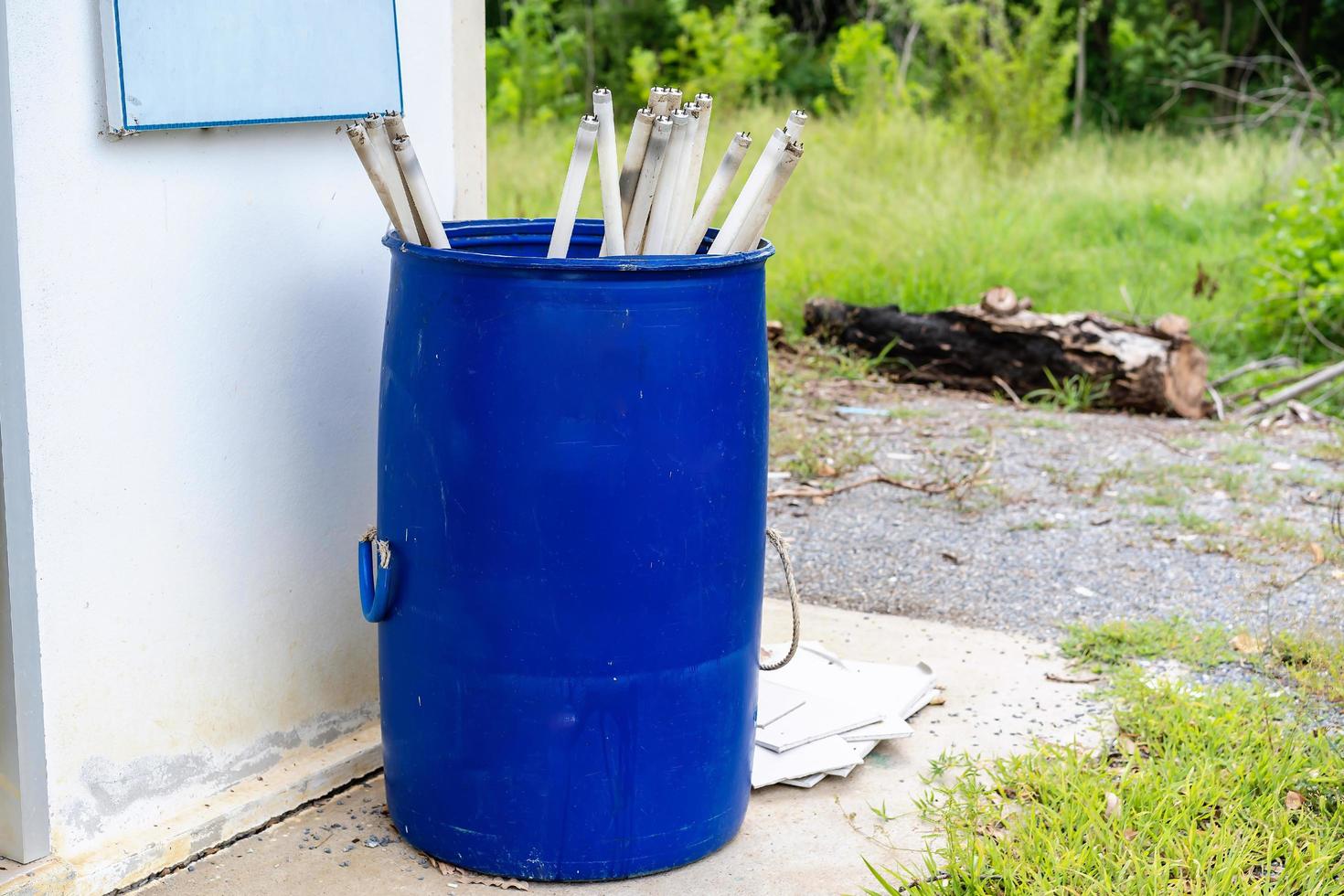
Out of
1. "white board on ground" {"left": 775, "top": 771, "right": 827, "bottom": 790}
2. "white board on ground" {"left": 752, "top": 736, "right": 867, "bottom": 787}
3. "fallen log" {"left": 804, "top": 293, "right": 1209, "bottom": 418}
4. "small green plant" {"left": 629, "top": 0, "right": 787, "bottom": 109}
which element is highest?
"small green plant" {"left": 629, "top": 0, "right": 787, "bottom": 109}

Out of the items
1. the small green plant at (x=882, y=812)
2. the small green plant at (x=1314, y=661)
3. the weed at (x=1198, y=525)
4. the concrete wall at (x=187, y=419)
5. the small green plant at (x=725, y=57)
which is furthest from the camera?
the small green plant at (x=725, y=57)

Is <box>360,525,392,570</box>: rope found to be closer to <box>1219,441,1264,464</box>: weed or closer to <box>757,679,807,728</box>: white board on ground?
<box>757,679,807,728</box>: white board on ground

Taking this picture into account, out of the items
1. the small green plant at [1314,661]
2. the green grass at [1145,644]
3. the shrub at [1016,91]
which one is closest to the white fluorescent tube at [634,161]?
the green grass at [1145,644]

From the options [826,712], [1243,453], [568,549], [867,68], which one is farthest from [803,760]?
[867,68]

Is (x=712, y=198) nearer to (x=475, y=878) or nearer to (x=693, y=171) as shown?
(x=693, y=171)

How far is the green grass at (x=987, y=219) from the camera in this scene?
296 inches

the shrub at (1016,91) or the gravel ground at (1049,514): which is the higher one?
the shrub at (1016,91)

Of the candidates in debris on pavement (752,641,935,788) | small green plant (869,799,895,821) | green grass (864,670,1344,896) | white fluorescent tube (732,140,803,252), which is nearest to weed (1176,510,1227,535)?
green grass (864,670,1344,896)

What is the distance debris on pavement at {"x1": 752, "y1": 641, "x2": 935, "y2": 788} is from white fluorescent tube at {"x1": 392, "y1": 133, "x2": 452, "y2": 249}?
1.28m

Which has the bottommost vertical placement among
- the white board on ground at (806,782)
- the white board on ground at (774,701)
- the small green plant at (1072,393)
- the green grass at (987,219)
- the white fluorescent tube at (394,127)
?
the white board on ground at (806,782)

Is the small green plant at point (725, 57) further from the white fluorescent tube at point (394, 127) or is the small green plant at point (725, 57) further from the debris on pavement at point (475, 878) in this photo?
the debris on pavement at point (475, 878)

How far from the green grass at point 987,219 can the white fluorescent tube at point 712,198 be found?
4730mm

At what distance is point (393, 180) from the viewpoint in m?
2.55

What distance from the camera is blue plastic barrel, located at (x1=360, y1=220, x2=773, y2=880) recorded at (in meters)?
2.46
